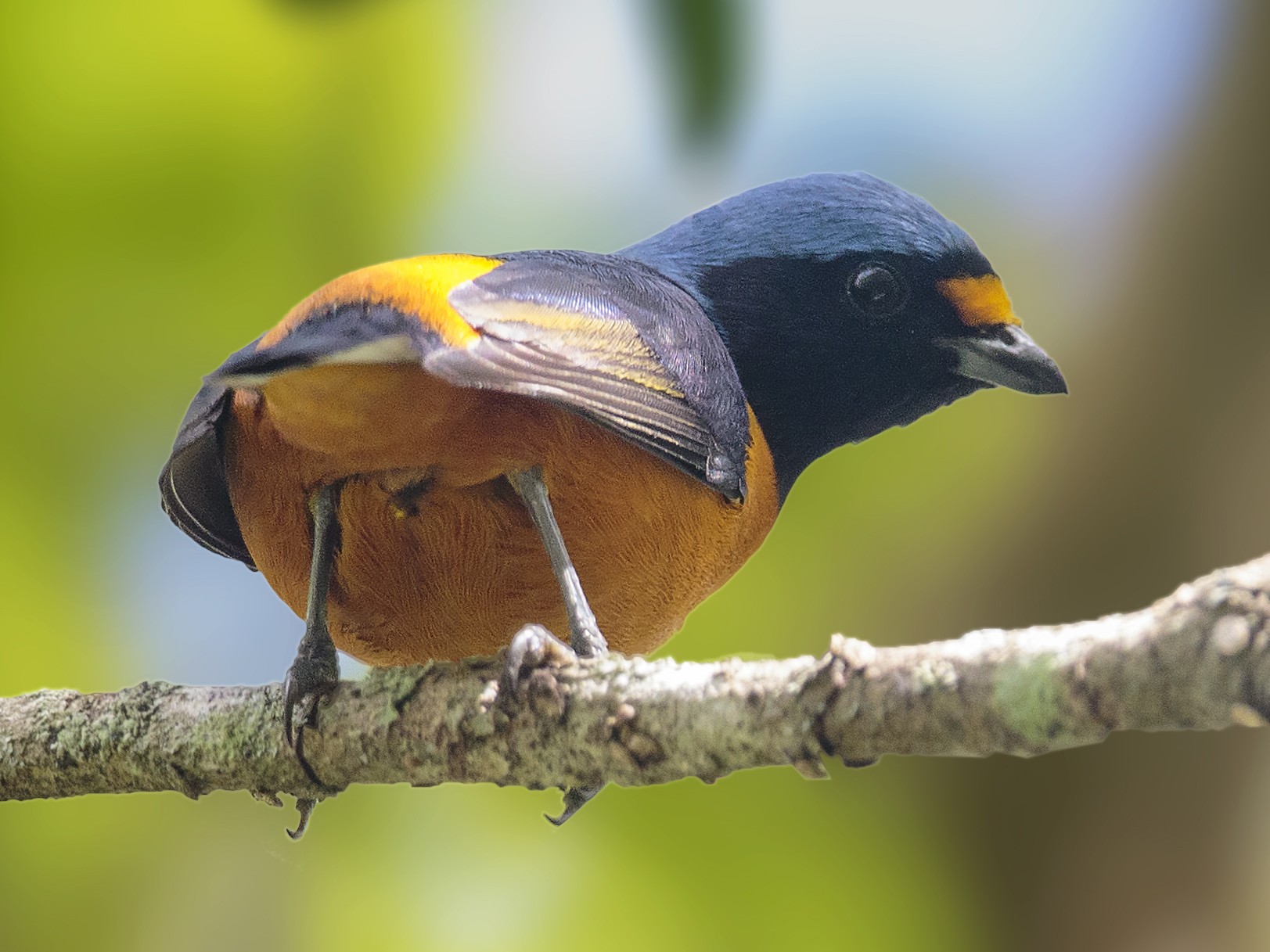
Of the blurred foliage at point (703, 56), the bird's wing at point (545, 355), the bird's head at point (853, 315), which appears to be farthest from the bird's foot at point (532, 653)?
the blurred foliage at point (703, 56)

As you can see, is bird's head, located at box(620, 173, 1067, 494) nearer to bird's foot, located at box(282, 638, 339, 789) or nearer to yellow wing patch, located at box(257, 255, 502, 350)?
yellow wing patch, located at box(257, 255, 502, 350)

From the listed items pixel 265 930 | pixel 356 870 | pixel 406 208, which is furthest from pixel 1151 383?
pixel 265 930

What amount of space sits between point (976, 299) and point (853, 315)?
0.98 feet

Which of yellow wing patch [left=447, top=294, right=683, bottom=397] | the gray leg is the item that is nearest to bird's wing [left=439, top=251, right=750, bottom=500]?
yellow wing patch [left=447, top=294, right=683, bottom=397]

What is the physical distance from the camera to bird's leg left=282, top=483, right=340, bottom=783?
243 cm

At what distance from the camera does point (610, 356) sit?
2.41 metres

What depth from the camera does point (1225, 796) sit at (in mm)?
3588

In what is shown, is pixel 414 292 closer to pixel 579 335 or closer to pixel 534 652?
pixel 579 335

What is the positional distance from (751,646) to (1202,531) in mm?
1457

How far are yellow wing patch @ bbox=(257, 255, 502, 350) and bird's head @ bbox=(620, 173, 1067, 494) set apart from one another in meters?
0.82

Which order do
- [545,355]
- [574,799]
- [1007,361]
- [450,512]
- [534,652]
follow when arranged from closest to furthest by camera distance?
[534,652] < [545,355] < [450,512] < [574,799] < [1007,361]

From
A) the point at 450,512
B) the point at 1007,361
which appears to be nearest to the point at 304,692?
the point at 450,512

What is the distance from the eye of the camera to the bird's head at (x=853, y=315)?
3049 millimetres

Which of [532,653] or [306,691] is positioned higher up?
[532,653]
